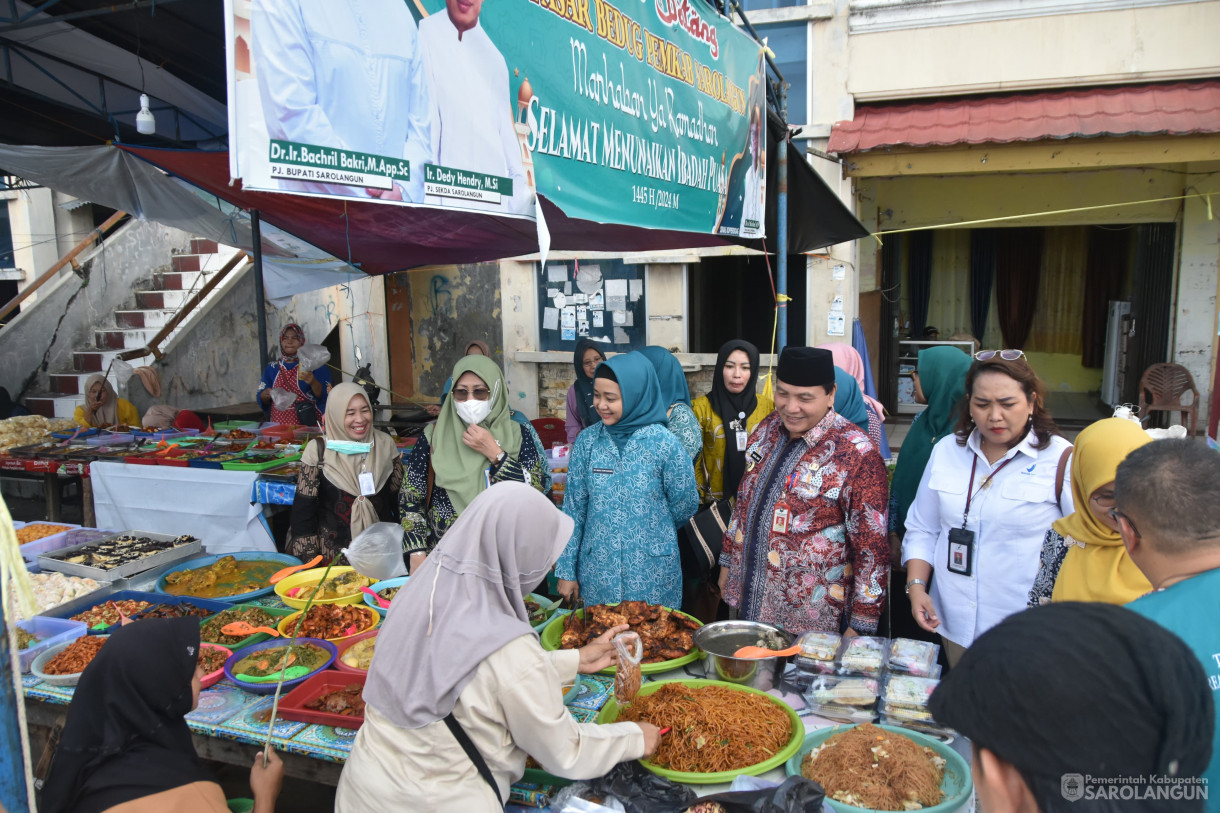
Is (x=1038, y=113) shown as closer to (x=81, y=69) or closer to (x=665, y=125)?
(x=665, y=125)

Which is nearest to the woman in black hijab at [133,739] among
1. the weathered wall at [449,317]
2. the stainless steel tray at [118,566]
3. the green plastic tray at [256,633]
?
the green plastic tray at [256,633]

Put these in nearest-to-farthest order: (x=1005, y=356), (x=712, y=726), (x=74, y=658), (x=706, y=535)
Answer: (x=712, y=726)
(x=74, y=658)
(x=1005, y=356)
(x=706, y=535)

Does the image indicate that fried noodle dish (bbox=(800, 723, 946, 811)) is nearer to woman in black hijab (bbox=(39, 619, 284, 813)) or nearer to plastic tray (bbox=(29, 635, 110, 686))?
woman in black hijab (bbox=(39, 619, 284, 813))

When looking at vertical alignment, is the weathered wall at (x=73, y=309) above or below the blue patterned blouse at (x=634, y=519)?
above

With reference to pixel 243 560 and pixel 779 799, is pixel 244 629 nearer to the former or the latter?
pixel 243 560

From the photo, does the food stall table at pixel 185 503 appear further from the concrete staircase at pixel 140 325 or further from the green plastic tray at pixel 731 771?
the concrete staircase at pixel 140 325

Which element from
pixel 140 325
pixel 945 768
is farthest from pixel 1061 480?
pixel 140 325

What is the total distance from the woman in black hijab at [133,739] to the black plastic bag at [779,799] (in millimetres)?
1375

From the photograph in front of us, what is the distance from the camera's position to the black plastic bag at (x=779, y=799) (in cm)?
187

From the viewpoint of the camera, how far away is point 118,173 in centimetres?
570

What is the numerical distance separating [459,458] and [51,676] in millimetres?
1832

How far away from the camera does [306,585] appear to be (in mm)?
3697

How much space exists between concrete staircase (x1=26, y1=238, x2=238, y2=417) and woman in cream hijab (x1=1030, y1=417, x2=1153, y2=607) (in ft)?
32.9

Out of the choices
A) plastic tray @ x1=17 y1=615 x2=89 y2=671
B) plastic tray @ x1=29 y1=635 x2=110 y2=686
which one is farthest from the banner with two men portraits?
plastic tray @ x1=17 y1=615 x2=89 y2=671
